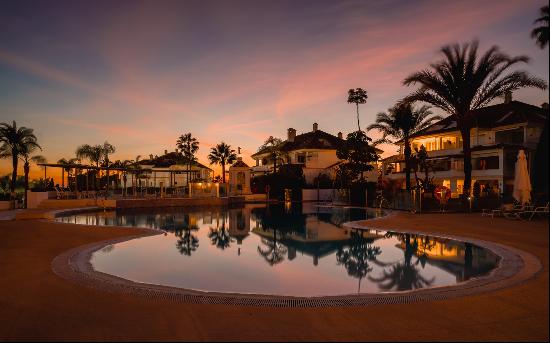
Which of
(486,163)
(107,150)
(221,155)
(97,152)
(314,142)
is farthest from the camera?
(221,155)

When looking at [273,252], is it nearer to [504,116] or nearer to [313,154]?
[504,116]

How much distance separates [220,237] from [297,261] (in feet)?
19.2

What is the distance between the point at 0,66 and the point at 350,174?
3061 cm

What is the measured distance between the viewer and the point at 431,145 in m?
43.9

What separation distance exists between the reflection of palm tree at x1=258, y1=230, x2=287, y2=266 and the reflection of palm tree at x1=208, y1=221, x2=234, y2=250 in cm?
139

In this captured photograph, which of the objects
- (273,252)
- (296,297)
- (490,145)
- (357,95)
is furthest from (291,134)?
(296,297)

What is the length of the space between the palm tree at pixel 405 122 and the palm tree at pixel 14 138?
30709mm

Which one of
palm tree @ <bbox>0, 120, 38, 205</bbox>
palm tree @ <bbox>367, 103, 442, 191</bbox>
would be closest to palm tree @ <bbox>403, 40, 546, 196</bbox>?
palm tree @ <bbox>367, 103, 442, 191</bbox>

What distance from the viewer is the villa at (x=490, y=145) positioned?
107 feet

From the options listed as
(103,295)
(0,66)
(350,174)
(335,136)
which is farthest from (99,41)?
(335,136)

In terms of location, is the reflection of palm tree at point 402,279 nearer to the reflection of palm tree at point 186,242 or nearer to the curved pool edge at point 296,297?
the curved pool edge at point 296,297

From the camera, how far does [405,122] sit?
34.9m

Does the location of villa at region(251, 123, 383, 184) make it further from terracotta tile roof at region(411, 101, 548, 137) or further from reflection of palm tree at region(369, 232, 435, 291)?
reflection of palm tree at region(369, 232, 435, 291)

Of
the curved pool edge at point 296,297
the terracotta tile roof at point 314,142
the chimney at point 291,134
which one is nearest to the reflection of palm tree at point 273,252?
the curved pool edge at point 296,297
